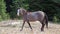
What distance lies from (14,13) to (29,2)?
6.41 ft

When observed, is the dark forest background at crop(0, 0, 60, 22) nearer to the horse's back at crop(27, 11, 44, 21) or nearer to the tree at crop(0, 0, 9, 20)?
the tree at crop(0, 0, 9, 20)

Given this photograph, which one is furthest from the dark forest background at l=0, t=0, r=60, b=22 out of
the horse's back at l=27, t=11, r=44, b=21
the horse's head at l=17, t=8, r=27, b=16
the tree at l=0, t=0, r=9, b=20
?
the horse's head at l=17, t=8, r=27, b=16

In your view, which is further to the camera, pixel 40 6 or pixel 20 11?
pixel 40 6

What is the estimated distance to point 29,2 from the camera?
25281 millimetres

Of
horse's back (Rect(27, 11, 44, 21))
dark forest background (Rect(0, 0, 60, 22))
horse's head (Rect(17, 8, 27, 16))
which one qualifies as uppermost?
horse's head (Rect(17, 8, 27, 16))

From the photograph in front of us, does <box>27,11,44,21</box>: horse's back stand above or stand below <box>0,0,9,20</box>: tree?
above

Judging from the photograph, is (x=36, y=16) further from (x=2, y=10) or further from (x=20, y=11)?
(x=2, y=10)

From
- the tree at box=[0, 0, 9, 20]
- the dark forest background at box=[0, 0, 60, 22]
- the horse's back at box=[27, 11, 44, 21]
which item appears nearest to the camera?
the horse's back at box=[27, 11, 44, 21]

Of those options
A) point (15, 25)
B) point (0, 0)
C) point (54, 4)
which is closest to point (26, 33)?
point (15, 25)

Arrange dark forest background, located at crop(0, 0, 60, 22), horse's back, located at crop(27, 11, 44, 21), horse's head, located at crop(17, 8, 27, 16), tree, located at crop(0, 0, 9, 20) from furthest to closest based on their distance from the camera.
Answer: dark forest background, located at crop(0, 0, 60, 22), tree, located at crop(0, 0, 9, 20), horse's back, located at crop(27, 11, 44, 21), horse's head, located at crop(17, 8, 27, 16)

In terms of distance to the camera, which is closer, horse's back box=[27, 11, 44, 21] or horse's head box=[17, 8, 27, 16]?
horse's head box=[17, 8, 27, 16]

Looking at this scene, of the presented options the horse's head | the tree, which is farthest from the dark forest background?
the horse's head

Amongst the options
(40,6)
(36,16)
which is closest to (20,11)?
(36,16)

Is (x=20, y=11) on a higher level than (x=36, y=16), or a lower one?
higher
